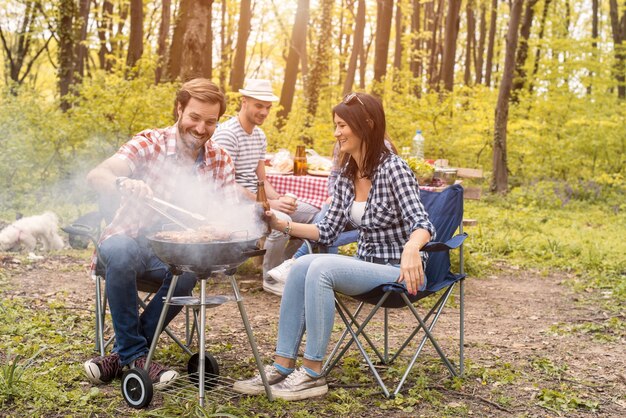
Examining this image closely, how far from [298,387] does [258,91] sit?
2757mm

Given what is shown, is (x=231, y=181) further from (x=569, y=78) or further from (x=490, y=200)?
(x=569, y=78)

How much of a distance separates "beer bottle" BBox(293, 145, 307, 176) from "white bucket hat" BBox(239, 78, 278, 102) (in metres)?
0.63

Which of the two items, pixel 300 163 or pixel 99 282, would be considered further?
pixel 300 163

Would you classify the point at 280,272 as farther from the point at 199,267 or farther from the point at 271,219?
Result: the point at 199,267

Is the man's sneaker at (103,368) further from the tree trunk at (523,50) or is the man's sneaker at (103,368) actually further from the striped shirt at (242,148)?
the tree trunk at (523,50)

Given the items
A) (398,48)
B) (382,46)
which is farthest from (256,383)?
(398,48)

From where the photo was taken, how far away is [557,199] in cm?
1227

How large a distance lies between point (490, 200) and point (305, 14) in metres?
6.08

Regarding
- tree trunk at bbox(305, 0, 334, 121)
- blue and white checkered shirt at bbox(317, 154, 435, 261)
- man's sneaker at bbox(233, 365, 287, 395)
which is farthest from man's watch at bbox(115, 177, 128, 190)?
tree trunk at bbox(305, 0, 334, 121)

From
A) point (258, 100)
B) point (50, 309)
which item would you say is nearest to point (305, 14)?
point (258, 100)

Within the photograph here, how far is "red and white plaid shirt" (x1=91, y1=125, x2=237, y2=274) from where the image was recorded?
333cm

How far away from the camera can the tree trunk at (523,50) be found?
47.5 feet

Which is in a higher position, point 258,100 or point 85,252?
point 258,100

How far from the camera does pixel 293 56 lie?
15508mm
